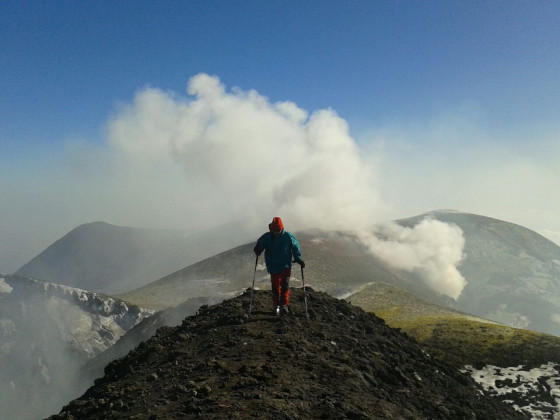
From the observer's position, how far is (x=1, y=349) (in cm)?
10094

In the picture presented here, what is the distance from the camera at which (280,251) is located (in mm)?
17375

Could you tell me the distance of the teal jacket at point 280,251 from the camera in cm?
1731

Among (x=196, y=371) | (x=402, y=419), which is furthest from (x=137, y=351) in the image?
(x=402, y=419)

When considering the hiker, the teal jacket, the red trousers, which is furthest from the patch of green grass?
the teal jacket

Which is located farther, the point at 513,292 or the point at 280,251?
the point at 513,292

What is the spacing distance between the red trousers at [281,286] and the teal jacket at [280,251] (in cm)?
24

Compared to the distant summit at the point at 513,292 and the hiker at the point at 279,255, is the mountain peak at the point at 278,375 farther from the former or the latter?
the distant summit at the point at 513,292

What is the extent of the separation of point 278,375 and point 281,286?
659 centimetres

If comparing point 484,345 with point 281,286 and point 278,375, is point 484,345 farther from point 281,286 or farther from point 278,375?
point 278,375

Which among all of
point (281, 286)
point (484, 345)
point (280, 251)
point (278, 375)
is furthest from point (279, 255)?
point (484, 345)

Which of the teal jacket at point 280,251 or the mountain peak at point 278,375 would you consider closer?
the mountain peak at point 278,375

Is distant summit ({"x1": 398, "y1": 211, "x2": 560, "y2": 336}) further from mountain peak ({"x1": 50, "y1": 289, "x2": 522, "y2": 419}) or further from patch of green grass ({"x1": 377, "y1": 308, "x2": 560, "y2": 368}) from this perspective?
mountain peak ({"x1": 50, "y1": 289, "x2": 522, "y2": 419})

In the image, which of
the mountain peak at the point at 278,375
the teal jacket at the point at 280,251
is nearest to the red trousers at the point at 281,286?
the teal jacket at the point at 280,251

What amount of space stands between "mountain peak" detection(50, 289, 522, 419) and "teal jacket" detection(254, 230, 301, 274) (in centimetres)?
220
